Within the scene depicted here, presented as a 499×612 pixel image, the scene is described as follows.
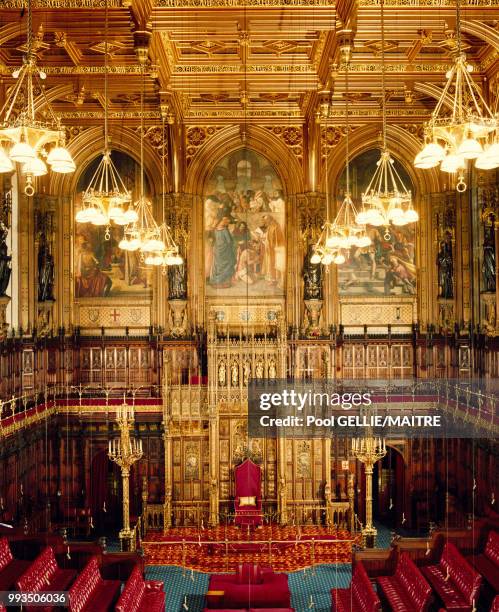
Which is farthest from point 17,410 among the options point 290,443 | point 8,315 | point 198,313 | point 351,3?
point 351,3

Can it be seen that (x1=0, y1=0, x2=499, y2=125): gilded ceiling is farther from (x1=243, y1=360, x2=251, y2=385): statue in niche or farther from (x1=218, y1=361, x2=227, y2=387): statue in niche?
(x1=243, y1=360, x2=251, y2=385): statue in niche

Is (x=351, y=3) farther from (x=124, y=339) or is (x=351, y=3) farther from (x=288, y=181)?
(x=124, y=339)

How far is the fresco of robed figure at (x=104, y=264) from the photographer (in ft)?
60.1

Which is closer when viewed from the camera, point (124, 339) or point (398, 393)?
point (398, 393)

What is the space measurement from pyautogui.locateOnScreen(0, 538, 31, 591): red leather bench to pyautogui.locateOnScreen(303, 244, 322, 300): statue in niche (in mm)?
9817

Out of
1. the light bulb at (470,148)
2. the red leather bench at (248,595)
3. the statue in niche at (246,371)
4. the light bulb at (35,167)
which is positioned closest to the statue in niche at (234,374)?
the statue in niche at (246,371)

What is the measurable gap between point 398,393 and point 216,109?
9.15 metres

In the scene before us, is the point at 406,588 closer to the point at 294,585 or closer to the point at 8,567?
the point at 294,585

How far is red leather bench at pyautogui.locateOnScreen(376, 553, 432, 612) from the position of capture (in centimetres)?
962

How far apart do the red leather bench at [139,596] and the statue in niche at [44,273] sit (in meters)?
8.43

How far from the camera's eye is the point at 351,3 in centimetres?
1051

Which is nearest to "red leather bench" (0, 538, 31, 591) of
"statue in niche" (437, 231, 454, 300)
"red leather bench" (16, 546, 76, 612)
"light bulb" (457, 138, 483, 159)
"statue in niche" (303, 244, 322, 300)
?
"red leather bench" (16, 546, 76, 612)

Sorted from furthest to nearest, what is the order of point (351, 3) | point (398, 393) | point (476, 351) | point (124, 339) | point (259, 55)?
1. point (124, 339)
2. point (398, 393)
3. point (476, 351)
4. point (259, 55)
5. point (351, 3)

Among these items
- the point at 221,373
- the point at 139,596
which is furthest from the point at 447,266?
the point at 139,596
